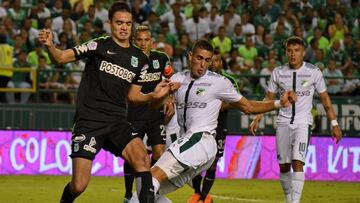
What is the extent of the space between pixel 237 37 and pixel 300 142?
11422 millimetres

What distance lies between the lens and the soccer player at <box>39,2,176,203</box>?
989cm

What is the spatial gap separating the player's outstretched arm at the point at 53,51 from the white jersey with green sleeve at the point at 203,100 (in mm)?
1703

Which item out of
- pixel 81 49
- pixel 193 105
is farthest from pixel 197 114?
pixel 81 49

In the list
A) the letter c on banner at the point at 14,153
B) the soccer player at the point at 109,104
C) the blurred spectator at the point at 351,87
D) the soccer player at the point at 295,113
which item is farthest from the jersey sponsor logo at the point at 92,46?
the blurred spectator at the point at 351,87

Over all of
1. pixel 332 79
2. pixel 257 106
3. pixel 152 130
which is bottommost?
pixel 152 130

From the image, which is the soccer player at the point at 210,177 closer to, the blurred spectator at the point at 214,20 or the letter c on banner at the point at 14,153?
the letter c on banner at the point at 14,153

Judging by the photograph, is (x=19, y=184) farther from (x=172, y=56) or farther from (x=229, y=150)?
(x=172, y=56)

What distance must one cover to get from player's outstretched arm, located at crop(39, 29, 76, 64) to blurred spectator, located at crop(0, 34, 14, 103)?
1099 cm

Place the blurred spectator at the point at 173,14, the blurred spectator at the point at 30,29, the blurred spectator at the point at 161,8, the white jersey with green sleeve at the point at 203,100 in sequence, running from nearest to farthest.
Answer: the white jersey with green sleeve at the point at 203,100 < the blurred spectator at the point at 30,29 < the blurred spectator at the point at 173,14 < the blurred spectator at the point at 161,8

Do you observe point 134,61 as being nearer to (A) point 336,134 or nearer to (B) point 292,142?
(B) point 292,142

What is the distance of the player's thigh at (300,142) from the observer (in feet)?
44.3

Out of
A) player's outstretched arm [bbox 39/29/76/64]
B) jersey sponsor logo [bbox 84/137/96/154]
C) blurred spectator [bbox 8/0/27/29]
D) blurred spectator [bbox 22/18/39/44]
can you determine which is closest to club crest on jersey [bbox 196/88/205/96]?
jersey sponsor logo [bbox 84/137/96/154]

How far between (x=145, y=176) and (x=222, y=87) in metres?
1.60

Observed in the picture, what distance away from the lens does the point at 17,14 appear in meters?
23.7
